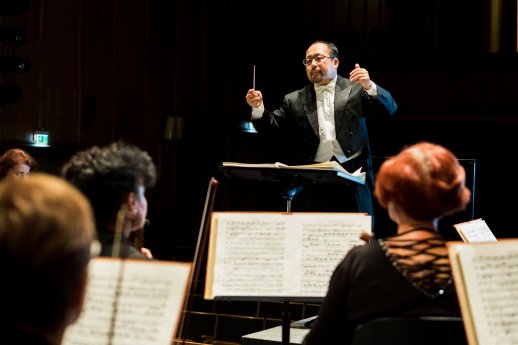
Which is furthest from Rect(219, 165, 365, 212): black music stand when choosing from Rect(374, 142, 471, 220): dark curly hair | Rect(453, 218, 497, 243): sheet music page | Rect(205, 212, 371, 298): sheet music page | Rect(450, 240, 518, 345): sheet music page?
Rect(450, 240, 518, 345): sheet music page

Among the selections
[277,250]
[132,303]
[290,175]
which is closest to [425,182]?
[277,250]

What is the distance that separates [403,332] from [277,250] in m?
0.92

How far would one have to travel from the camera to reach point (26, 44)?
8031 millimetres

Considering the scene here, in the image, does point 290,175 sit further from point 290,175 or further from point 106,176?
point 106,176

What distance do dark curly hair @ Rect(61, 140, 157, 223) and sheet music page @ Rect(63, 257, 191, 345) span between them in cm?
49

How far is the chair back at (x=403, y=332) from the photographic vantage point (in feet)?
5.90

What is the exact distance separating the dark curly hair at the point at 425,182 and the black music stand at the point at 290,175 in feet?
4.83

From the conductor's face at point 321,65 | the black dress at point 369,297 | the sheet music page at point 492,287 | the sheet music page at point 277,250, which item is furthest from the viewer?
the conductor's face at point 321,65

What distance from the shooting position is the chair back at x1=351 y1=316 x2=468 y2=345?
70.8 inches

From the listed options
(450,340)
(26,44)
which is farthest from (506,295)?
(26,44)

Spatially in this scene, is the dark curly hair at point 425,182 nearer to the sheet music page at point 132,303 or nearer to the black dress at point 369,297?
the black dress at point 369,297

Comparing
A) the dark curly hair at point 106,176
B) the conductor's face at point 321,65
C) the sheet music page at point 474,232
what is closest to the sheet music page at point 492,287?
the dark curly hair at point 106,176

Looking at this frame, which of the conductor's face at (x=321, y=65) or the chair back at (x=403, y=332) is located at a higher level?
the conductor's face at (x=321, y=65)

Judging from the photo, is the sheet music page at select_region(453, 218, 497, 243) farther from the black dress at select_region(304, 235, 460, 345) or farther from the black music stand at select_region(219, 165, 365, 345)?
the black dress at select_region(304, 235, 460, 345)
